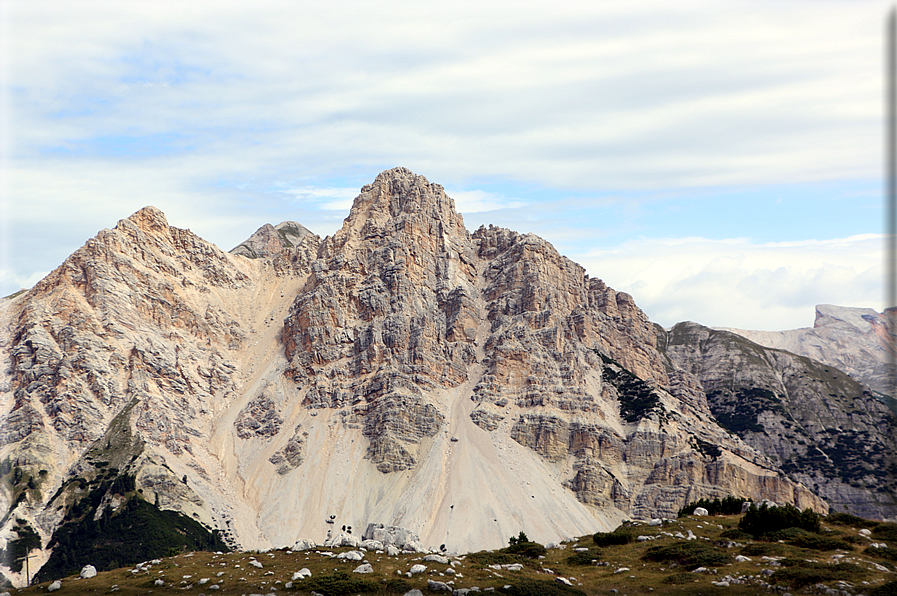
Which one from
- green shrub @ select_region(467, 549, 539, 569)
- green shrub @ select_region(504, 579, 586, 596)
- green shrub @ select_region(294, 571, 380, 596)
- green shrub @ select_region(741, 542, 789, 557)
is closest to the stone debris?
green shrub @ select_region(294, 571, 380, 596)

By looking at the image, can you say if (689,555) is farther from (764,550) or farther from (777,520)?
(777,520)

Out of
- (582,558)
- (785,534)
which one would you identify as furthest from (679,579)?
(785,534)

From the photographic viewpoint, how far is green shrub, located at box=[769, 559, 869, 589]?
54.7m

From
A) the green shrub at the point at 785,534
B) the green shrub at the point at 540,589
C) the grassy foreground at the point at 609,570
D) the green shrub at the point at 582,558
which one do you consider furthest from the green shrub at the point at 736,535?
the green shrub at the point at 540,589

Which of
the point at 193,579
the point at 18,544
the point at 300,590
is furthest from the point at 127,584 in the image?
the point at 18,544

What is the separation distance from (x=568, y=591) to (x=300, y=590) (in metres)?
22.1

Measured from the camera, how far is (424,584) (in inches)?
2373

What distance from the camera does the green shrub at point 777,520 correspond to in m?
73.4

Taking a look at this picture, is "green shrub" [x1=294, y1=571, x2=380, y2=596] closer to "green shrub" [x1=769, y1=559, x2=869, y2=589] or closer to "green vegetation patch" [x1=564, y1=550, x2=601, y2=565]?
"green vegetation patch" [x1=564, y1=550, x2=601, y2=565]

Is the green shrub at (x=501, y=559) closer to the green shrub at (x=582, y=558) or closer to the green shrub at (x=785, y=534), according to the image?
the green shrub at (x=582, y=558)

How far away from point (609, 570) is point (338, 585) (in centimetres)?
2586

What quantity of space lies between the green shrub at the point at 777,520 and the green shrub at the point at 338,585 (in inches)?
1620

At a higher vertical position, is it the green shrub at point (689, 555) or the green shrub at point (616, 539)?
the green shrub at point (689, 555)

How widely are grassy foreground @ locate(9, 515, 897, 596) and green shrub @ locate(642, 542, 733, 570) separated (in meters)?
0.10
